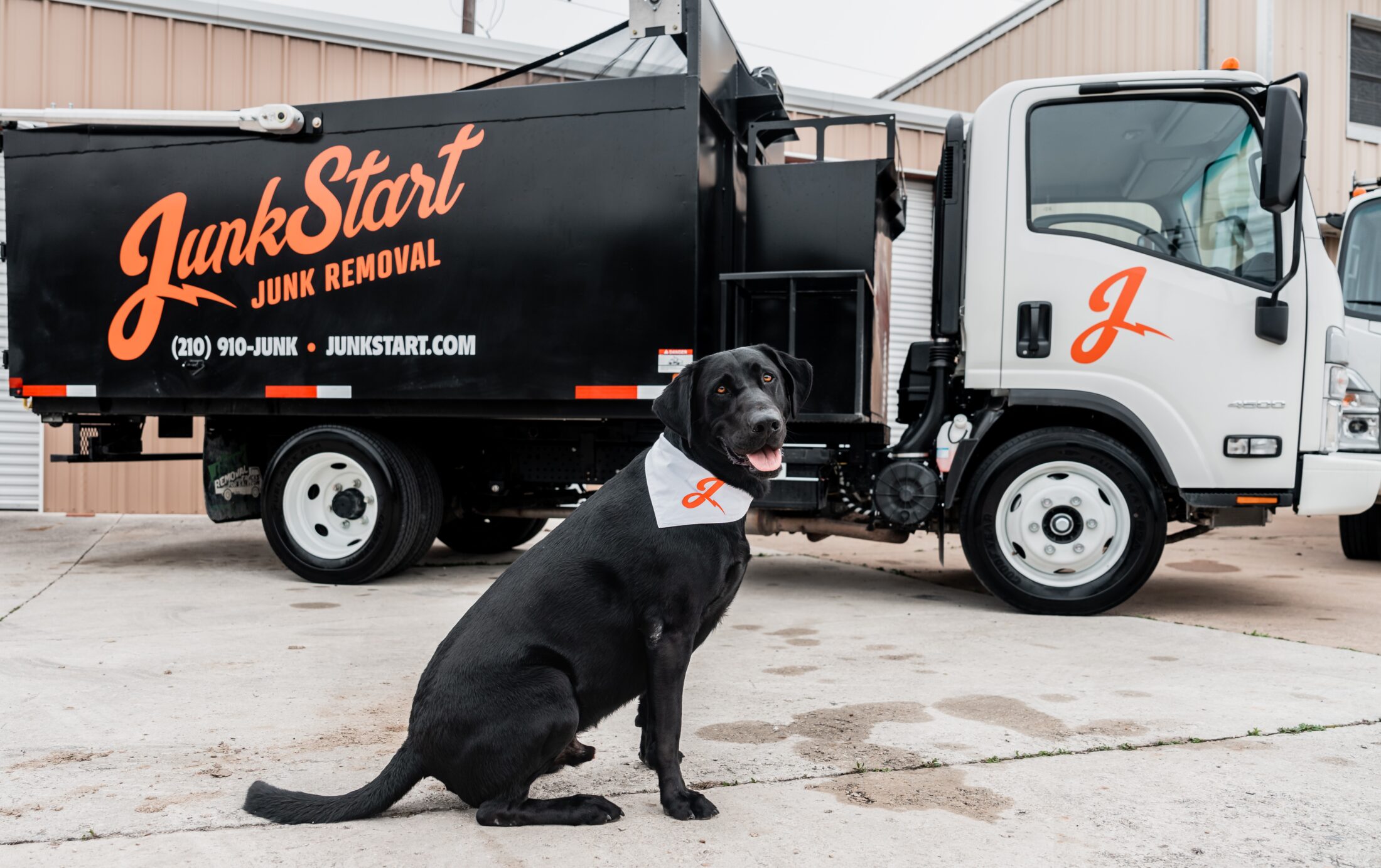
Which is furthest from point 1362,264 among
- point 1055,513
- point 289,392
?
point 289,392

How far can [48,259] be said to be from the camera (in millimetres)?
6730

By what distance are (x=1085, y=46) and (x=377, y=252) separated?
985 centimetres

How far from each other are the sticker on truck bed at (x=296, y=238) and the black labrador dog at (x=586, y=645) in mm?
3840

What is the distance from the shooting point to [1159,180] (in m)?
5.39

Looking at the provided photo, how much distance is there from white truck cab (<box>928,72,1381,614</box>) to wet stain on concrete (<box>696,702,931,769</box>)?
2.27 metres

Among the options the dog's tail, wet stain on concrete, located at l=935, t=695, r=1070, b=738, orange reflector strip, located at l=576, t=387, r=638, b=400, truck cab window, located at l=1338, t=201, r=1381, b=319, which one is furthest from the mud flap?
truck cab window, located at l=1338, t=201, r=1381, b=319

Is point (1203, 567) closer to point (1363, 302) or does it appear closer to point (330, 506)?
point (1363, 302)

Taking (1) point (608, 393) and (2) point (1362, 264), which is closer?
(1) point (608, 393)

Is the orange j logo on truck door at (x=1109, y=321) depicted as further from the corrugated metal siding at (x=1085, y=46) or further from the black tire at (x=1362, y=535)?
the corrugated metal siding at (x=1085, y=46)

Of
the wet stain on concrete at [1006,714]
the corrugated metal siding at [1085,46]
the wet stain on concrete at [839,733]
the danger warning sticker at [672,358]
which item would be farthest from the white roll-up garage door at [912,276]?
the wet stain on concrete at [839,733]

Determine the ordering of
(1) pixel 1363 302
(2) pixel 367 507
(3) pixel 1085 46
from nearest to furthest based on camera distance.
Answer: (2) pixel 367 507, (1) pixel 1363 302, (3) pixel 1085 46

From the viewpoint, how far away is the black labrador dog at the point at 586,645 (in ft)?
7.86

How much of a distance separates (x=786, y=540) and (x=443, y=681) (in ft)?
23.6

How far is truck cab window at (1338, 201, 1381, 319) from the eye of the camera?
758 centimetres
